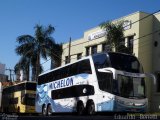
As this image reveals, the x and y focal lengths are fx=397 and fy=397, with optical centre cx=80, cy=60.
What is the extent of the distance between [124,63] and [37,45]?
97.2ft

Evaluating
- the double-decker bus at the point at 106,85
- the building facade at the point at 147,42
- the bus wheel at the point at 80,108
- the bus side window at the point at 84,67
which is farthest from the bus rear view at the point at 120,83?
the building facade at the point at 147,42

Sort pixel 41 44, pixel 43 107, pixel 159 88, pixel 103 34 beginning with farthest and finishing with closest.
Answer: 1. pixel 41 44
2. pixel 103 34
3. pixel 159 88
4. pixel 43 107

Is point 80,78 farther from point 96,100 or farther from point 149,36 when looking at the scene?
point 149,36

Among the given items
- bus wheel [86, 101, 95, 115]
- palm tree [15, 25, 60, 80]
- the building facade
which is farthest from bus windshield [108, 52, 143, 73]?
palm tree [15, 25, 60, 80]

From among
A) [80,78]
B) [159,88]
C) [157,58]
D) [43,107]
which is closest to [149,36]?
[157,58]

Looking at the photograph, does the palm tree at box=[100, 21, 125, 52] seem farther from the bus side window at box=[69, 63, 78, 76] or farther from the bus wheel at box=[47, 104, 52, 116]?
the bus side window at box=[69, 63, 78, 76]

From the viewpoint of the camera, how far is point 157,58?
39531mm

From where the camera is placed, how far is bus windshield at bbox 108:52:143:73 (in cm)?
2305

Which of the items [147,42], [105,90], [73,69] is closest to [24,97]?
[147,42]

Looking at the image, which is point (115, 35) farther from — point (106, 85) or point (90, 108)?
point (106, 85)

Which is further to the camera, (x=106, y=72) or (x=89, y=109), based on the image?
(x=89, y=109)

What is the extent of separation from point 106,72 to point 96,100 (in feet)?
6.29

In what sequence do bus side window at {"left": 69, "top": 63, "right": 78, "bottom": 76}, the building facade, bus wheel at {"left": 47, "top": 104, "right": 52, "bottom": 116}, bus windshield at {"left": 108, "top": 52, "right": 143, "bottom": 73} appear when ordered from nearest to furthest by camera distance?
bus windshield at {"left": 108, "top": 52, "right": 143, "bottom": 73} → bus side window at {"left": 69, "top": 63, "right": 78, "bottom": 76} → bus wheel at {"left": 47, "top": 104, "right": 52, "bottom": 116} → the building facade

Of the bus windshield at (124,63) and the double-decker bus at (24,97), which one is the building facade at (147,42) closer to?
the double-decker bus at (24,97)
